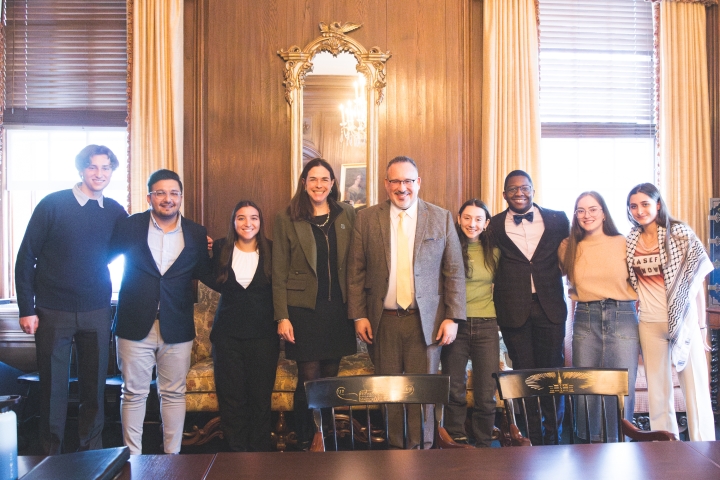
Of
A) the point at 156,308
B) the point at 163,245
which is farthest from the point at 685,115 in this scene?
the point at 156,308

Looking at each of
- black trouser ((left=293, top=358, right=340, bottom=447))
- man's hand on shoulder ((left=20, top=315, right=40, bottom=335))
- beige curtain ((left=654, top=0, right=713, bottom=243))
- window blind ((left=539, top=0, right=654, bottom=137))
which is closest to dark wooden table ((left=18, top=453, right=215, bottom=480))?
black trouser ((left=293, top=358, right=340, bottom=447))

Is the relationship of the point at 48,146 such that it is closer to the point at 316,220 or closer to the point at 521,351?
the point at 316,220

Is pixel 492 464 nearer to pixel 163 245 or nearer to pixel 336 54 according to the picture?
pixel 163 245

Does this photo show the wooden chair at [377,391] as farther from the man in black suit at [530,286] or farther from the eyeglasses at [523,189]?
the eyeglasses at [523,189]

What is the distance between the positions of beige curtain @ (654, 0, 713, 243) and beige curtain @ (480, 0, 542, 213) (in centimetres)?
109

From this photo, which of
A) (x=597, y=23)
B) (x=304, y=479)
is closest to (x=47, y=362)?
(x=304, y=479)

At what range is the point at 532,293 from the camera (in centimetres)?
307

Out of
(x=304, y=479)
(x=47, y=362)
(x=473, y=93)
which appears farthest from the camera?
(x=473, y=93)

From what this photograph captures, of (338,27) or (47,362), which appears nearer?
(47,362)

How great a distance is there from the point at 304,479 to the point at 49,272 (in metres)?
2.27

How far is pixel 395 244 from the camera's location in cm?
295

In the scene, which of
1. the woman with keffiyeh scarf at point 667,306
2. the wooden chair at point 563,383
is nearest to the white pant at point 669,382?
the woman with keffiyeh scarf at point 667,306

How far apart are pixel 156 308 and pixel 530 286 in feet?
6.51

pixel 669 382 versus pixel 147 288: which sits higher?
pixel 147 288
